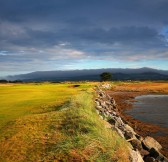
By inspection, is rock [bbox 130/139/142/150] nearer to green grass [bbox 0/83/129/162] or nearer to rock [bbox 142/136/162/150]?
rock [bbox 142/136/162/150]

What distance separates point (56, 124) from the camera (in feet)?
48.3

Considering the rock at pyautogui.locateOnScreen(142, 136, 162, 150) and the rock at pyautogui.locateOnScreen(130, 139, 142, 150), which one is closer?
the rock at pyautogui.locateOnScreen(130, 139, 142, 150)

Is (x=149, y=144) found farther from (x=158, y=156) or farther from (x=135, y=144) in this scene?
(x=158, y=156)

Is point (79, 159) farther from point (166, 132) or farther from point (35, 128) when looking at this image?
point (166, 132)

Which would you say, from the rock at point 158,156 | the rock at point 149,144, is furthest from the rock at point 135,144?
the rock at point 149,144

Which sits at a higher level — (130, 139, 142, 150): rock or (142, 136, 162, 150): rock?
(130, 139, 142, 150): rock

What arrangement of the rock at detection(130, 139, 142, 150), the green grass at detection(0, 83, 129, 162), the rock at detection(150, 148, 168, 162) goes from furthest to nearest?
the rock at detection(130, 139, 142, 150) < the rock at detection(150, 148, 168, 162) < the green grass at detection(0, 83, 129, 162)

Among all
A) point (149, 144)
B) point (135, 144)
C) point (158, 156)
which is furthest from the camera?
point (149, 144)

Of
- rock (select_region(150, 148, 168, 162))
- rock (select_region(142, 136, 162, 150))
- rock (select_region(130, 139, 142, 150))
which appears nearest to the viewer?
rock (select_region(150, 148, 168, 162))

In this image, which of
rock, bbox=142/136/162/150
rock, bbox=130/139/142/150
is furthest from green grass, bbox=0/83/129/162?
rock, bbox=142/136/162/150

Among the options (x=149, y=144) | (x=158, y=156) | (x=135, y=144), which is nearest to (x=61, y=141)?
(x=135, y=144)

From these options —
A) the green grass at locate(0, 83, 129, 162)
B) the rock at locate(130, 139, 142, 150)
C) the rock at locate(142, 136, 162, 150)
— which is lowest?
the rock at locate(142, 136, 162, 150)

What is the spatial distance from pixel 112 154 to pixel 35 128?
569 centimetres

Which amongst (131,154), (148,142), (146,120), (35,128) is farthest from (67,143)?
(146,120)
